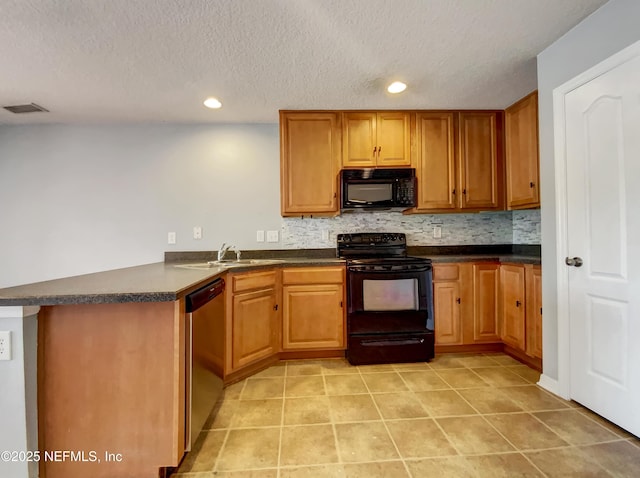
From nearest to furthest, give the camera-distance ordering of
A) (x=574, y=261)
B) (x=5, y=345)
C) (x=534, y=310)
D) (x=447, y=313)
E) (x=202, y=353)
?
(x=5, y=345), (x=202, y=353), (x=574, y=261), (x=534, y=310), (x=447, y=313)

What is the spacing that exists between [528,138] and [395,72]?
1.30 metres

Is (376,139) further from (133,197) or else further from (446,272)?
(133,197)

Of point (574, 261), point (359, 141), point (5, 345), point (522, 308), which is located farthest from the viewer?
point (359, 141)

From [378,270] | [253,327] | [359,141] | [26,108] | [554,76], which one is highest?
[26,108]

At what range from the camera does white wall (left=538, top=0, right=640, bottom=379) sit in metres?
1.53

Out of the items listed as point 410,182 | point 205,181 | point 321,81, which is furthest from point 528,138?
point 205,181

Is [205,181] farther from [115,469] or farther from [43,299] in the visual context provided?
[115,469]

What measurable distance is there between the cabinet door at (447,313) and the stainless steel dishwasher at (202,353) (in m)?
1.85

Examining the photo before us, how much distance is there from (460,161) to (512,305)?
139 centimetres

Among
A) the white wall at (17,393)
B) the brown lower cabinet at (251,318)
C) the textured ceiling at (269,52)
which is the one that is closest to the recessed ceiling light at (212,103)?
the textured ceiling at (269,52)

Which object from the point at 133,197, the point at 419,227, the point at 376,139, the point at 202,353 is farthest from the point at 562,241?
the point at 133,197

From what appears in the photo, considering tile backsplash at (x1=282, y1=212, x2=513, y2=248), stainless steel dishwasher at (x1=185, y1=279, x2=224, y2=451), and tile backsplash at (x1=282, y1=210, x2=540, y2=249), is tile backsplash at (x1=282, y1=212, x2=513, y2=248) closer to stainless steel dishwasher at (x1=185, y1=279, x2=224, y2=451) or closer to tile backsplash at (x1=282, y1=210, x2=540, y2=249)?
tile backsplash at (x1=282, y1=210, x2=540, y2=249)

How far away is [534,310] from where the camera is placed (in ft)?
7.41

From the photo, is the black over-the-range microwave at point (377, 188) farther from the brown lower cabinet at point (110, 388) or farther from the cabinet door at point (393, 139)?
the brown lower cabinet at point (110, 388)
